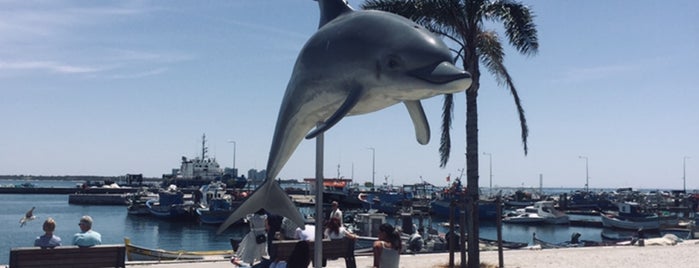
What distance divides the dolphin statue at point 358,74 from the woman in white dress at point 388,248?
7.22ft

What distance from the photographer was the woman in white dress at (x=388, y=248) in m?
8.07

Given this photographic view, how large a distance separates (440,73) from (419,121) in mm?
1397

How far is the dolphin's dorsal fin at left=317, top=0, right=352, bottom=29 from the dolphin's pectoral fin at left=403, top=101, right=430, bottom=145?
126 centimetres

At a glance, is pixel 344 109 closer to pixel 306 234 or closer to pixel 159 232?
pixel 306 234

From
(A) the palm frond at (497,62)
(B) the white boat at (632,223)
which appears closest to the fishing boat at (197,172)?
(B) the white boat at (632,223)

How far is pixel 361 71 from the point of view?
5078mm

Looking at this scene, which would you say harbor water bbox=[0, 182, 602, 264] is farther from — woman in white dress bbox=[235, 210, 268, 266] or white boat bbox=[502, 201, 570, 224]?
woman in white dress bbox=[235, 210, 268, 266]

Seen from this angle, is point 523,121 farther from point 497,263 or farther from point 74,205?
point 74,205

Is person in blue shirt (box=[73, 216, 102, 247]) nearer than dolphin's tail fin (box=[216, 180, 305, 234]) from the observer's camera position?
No

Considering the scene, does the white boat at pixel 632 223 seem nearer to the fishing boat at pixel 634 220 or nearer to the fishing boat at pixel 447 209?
the fishing boat at pixel 634 220

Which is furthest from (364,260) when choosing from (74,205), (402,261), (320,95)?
(74,205)

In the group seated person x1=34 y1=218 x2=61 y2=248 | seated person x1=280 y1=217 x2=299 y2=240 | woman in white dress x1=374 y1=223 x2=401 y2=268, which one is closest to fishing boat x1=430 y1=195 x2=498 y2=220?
seated person x1=280 y1=217 x2=299 y2=240

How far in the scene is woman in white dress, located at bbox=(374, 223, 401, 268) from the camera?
8070 millimetres

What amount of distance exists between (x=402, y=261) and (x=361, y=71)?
9.04 meters
